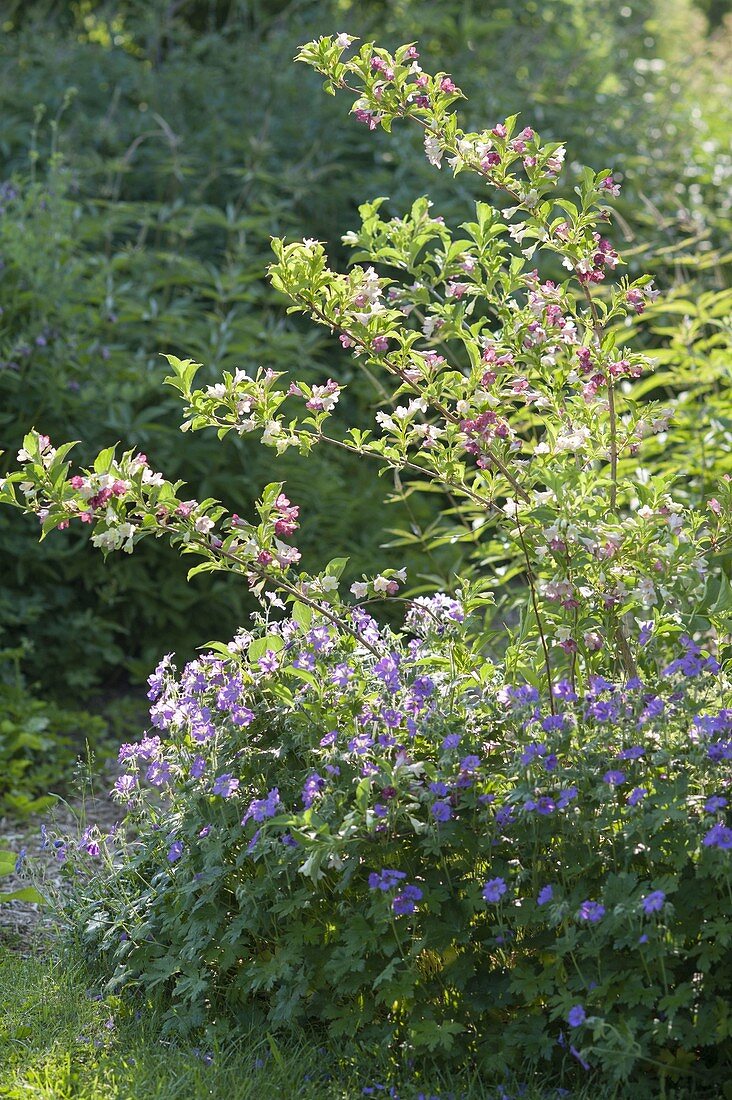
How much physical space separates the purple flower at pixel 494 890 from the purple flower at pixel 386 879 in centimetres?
15

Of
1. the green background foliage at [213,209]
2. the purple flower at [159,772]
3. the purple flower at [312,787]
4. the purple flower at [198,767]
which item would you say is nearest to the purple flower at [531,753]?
the purple flower at [312,787]

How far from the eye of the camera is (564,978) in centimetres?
228

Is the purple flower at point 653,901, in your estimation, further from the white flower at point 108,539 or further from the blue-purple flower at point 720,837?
the white flower at point 108,539

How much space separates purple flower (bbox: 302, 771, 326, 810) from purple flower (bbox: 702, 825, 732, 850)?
0.70 meters

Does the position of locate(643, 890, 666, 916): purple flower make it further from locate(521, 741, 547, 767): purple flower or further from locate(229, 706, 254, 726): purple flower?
locate(229, 706, 254, 726): purple flower

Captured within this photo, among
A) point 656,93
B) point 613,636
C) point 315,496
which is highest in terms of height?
point 613,636

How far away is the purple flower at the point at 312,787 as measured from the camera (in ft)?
7.70

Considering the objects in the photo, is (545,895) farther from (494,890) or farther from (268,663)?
(268,663)

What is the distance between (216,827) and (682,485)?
2503 millimetres

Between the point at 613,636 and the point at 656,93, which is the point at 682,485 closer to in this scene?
the point at 613,636

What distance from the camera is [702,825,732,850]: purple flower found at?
7.06ft

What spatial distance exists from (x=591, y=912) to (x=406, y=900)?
335mm

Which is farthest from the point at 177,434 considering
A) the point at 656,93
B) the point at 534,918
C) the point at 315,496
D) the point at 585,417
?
the point at 656,93

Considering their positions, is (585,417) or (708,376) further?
(708,376)
